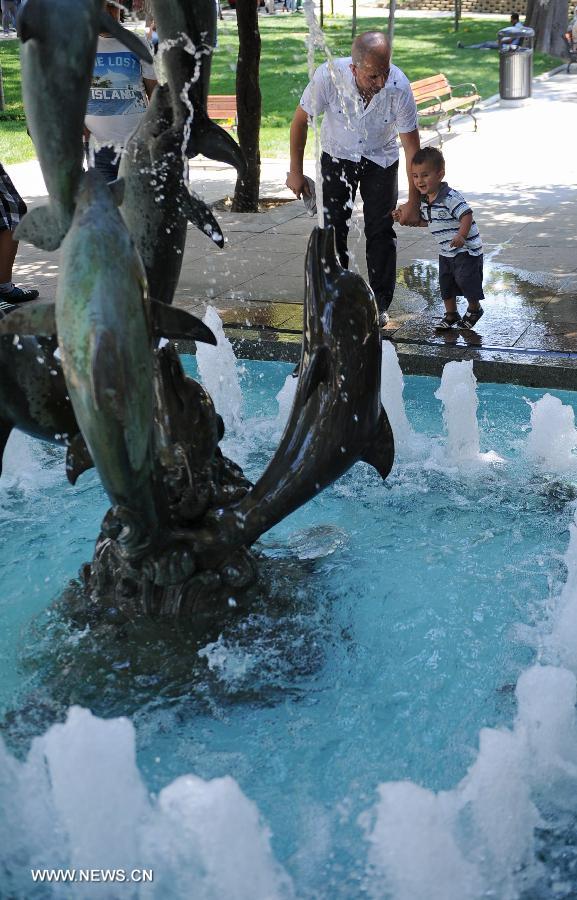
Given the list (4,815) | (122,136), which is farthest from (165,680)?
(122,136)

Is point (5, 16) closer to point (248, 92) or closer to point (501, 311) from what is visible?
point (248, 92)

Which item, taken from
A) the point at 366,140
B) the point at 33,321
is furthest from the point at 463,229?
the point at 33,321

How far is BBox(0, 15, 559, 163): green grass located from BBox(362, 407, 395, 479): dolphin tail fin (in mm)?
12116

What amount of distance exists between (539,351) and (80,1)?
4418mm

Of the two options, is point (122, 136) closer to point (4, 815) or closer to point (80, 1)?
point (80, 1)

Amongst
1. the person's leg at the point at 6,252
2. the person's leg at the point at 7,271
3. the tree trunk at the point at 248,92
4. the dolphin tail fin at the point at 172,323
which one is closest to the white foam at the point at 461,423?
the dolphin tail fin at the point at 172,323

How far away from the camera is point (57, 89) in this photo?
3113 mm

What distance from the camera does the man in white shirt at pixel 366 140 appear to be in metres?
7.11

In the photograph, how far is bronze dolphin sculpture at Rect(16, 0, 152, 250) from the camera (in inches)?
121

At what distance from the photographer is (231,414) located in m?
6.61

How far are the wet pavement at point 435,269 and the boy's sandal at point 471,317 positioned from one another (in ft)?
0.22

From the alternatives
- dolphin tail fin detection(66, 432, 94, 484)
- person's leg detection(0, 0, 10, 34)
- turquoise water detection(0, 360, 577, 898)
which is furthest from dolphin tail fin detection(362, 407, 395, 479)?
person's leg detection(0, 0, 10, 34)

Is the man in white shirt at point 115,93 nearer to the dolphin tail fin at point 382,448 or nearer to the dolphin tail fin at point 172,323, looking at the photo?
the dolphin tail fin at point 382,448

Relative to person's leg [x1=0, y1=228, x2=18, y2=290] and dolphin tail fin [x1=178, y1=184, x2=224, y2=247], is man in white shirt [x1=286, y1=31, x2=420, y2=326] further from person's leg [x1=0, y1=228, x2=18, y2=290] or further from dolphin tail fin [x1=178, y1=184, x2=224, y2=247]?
dolphin tail fin [x1=178, y1=184, x2=224, y2=247]
